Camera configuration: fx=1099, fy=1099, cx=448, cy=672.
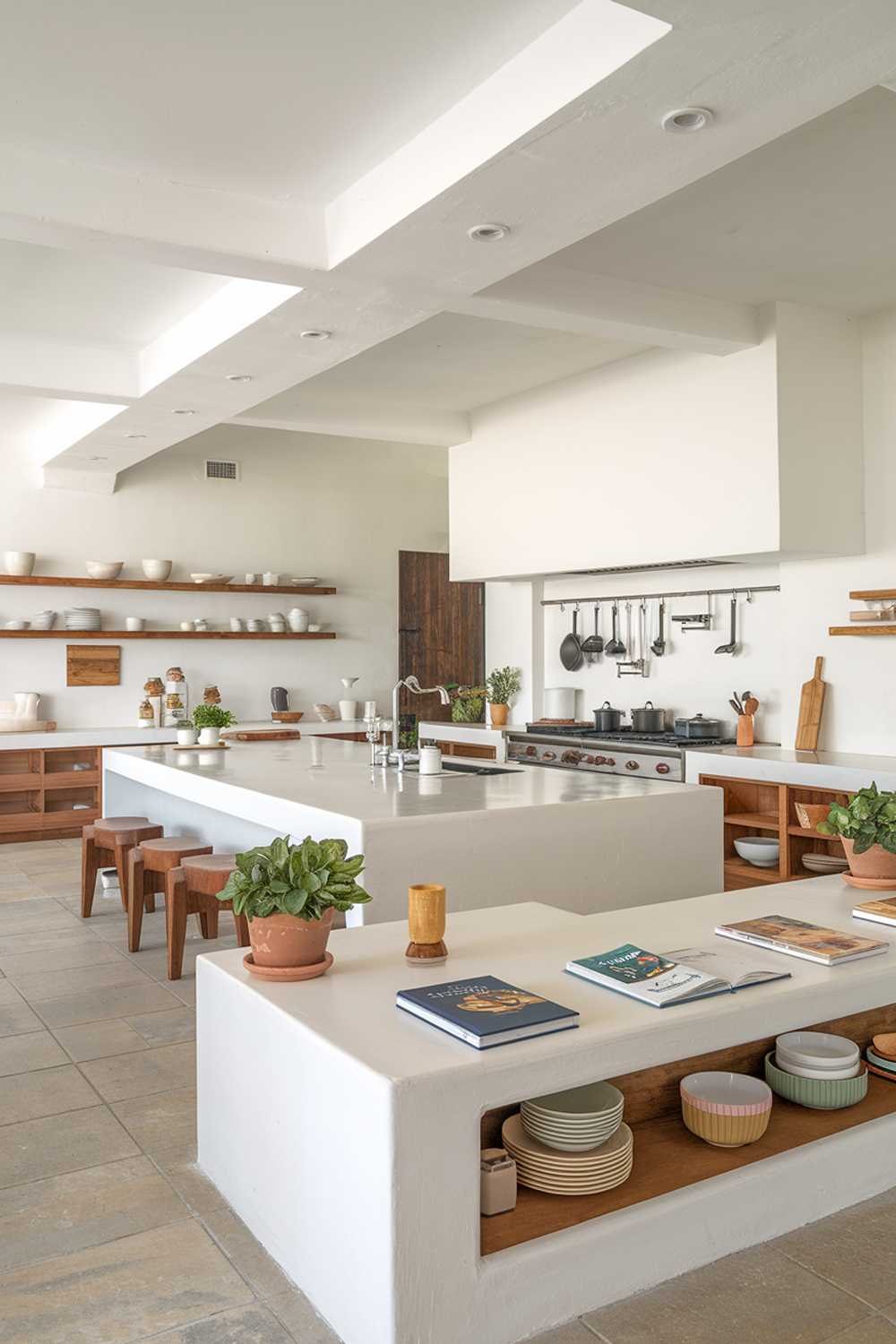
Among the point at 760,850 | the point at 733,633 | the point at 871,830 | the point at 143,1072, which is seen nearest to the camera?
the point at 871,830

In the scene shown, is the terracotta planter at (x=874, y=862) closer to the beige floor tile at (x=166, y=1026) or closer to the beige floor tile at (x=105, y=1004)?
the beige floor tile at (x=166, y=1026)

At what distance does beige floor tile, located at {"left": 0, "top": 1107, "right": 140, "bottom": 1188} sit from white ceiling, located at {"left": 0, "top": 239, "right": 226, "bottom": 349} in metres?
3.39

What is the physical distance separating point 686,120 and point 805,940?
2163mm

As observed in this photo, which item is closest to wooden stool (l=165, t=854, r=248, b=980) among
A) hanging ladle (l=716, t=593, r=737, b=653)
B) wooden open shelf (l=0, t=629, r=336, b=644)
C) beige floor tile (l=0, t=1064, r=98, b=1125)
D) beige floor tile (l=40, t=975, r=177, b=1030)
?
beige floor tile (l=40, t=975, r=177, b=1030)

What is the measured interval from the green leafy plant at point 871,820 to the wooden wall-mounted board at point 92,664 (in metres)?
6.77

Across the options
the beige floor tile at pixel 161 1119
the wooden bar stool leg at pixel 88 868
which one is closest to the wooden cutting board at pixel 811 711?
the wooden bar stool leg at pixel 88 868

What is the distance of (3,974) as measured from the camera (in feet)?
15.2

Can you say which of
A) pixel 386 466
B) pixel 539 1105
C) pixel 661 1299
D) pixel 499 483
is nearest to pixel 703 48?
pixel 539 1105

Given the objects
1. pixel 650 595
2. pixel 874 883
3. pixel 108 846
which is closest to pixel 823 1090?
pixel 874 883

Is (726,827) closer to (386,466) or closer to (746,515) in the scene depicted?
(746,515)

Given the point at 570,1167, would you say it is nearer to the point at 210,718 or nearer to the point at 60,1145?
the point at 60,1145

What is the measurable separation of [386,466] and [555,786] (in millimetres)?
6129

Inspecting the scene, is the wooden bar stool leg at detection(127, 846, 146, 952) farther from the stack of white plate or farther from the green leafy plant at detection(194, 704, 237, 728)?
the stack of white plate

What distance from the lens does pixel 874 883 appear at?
318 cm
